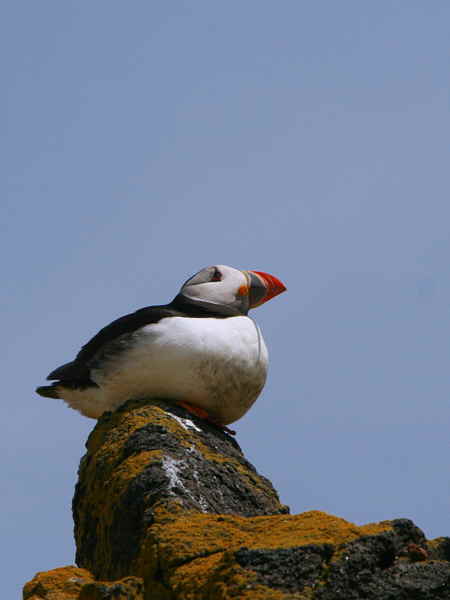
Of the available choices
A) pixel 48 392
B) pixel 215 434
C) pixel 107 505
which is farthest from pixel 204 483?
pixel 48 392

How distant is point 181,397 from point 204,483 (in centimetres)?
128

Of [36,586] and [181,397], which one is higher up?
[181,397]

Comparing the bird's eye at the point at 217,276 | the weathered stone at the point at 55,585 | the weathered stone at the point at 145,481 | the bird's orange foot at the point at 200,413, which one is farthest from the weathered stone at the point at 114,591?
the bird's eye at the point at 217,276

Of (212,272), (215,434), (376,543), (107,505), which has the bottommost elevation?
(376,543)

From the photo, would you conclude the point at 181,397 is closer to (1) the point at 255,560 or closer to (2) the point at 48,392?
(2) the point at 48,392

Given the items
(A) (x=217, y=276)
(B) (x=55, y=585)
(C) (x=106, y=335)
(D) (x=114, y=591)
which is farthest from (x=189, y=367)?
(D) (x=114, y=591)

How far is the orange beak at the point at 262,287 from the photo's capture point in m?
7.49

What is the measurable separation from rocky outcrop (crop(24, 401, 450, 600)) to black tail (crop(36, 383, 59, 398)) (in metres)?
0.98

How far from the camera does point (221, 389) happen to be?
21.7 feet

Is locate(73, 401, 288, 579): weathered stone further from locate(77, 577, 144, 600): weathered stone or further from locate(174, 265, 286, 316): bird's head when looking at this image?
locate(174, 265, 286, 316): bird's head

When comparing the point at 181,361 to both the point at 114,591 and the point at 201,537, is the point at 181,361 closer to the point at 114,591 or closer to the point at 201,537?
the point at 201,537

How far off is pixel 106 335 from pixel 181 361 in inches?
26.4

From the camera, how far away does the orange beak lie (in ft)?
24.6

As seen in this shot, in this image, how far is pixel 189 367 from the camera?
255 inches
